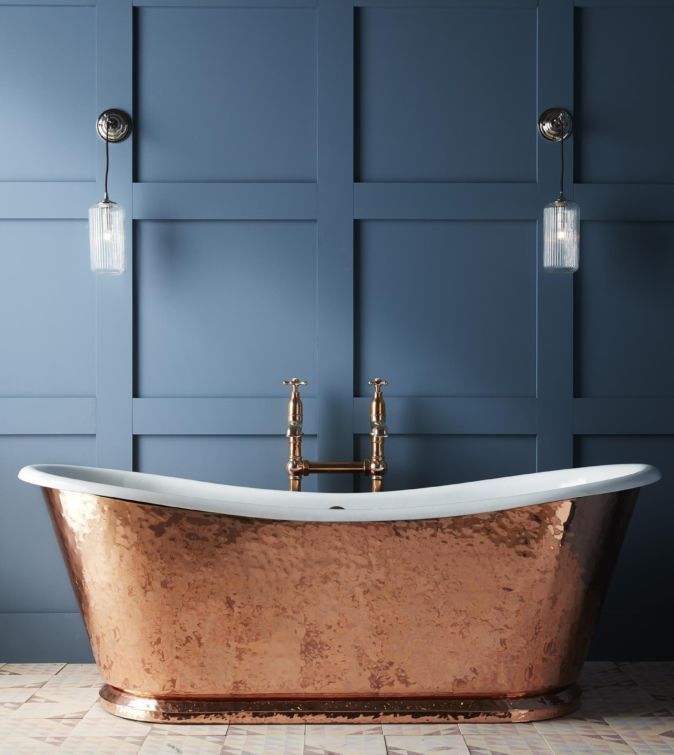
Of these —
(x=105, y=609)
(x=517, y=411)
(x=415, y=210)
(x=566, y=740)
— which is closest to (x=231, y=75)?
(x=415, y=210)

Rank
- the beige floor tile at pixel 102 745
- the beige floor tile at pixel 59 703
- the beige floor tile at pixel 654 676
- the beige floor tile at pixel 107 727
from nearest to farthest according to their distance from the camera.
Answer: the beige floor tile at pixel 102 745, the beige floor tile at pixel 107 727, the beige floor tile at pixel 59 703, the beige floor tile at pixel 654 676

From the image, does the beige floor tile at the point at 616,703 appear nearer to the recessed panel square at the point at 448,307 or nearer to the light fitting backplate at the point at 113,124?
the recessed panel square at the point at 448,307

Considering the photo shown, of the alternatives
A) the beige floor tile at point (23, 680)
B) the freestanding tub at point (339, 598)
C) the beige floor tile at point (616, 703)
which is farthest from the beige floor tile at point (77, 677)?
the beige floor tile at point (616, 703)

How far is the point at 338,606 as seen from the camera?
1.91 metres

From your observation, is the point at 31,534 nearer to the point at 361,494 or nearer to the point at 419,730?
the point at 361,494

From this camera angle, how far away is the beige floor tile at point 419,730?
1.93 meters

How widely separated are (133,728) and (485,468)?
120 centimetres

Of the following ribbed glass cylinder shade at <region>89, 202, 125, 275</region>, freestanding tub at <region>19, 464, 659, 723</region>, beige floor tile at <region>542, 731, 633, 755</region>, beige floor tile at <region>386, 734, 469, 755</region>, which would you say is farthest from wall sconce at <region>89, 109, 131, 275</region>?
beige floor tile at <region>542, 731, 633, 755</region>

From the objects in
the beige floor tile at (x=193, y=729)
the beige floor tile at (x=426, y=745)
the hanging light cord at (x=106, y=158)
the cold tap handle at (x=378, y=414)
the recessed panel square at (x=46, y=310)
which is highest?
the hanging light cord at (x=106, y=158)

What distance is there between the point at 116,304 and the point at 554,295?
1.29 meters

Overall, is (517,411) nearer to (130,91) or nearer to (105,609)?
(105,609)

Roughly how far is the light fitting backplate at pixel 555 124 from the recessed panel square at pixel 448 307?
0.88ft

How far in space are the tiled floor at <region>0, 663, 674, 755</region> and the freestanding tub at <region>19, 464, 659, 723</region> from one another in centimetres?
4

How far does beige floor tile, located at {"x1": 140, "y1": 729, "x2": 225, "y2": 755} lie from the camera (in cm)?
182
